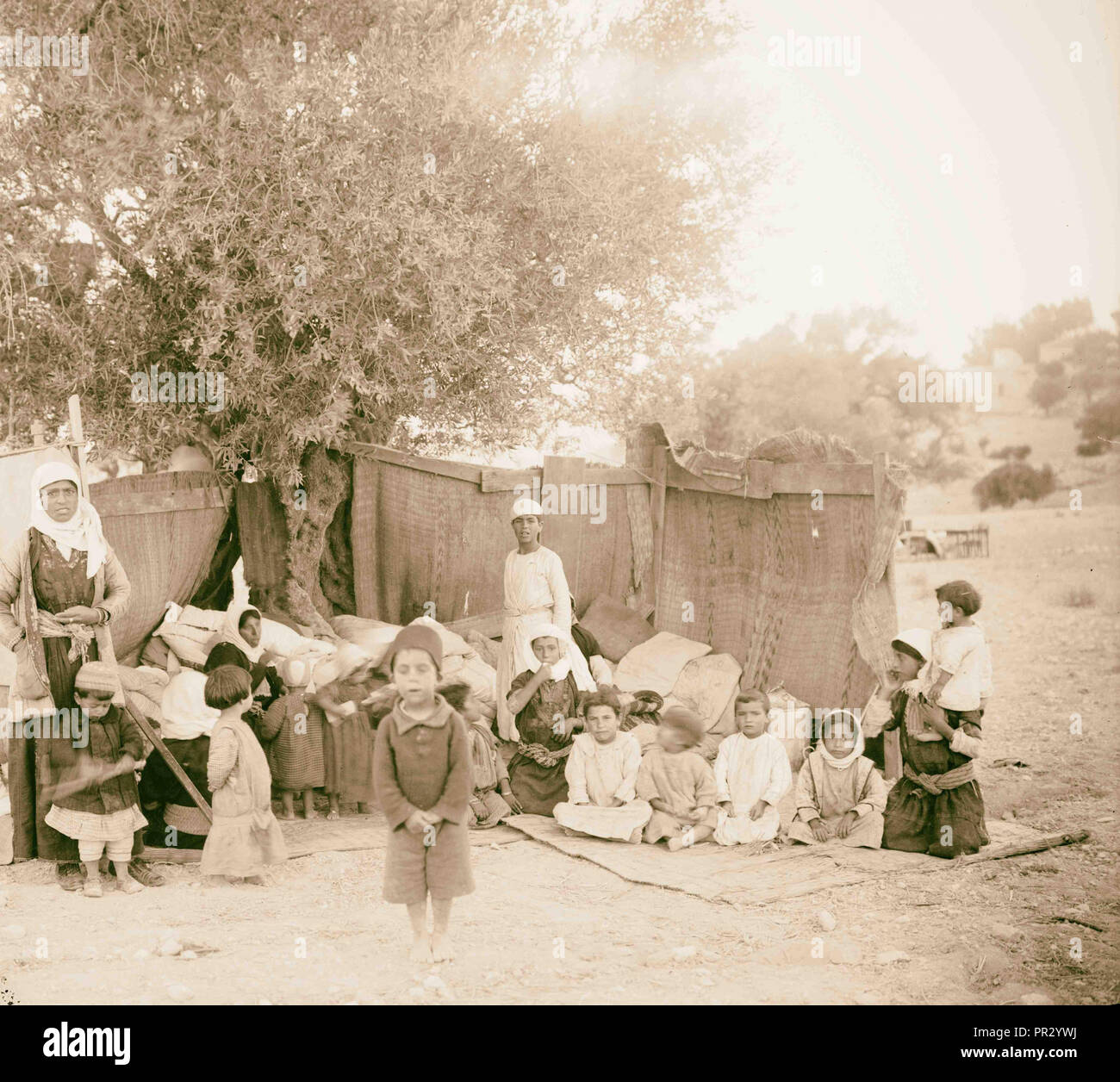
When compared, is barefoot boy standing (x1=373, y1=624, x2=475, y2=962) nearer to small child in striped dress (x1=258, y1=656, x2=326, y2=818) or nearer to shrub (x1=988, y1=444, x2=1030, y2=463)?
small child in striped dress (x1=258, y1=656, x2=326, y2=818)

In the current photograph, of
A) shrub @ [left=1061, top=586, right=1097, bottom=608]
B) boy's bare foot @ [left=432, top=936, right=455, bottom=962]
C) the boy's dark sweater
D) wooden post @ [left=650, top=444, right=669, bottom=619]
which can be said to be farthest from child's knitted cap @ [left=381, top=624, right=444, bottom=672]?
shrub @ [left=1061, top=586, right=1097, bottom=608]

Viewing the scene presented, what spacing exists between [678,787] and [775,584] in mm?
2850

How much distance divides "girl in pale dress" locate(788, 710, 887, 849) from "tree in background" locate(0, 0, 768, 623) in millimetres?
3694

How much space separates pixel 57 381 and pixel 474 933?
217 inches

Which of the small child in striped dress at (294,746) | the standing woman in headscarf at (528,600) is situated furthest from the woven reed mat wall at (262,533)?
the standing woman in headscarf at (528,600)

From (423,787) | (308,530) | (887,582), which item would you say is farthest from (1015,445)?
(423,787)

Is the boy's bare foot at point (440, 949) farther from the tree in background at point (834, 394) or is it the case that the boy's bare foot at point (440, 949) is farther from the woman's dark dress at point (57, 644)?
the tree in background at point (834, 394)

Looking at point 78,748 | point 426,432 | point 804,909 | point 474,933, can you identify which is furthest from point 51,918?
point 426,432

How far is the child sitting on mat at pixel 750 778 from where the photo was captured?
6570 millimetres

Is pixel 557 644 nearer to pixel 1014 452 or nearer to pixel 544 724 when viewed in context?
pixel 544 724

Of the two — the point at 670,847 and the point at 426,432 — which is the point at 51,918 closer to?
the point at 670,847

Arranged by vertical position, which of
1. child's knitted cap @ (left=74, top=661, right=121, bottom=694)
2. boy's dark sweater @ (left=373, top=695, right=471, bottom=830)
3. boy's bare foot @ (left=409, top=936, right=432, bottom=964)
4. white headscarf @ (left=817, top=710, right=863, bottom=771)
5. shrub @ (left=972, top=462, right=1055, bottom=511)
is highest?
shrub @ (left=972, top=462, right=1055, bottom=511)

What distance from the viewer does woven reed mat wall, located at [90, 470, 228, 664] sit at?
808 cm

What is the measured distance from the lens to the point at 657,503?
33.1 feet
